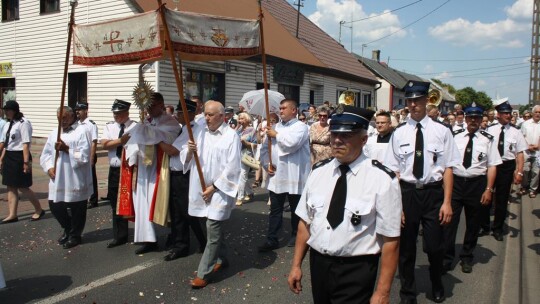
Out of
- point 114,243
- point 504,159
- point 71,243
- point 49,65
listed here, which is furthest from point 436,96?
point 49,65

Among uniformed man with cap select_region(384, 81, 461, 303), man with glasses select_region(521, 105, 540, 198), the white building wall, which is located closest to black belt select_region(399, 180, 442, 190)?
uniformed man with cap select_region(384, 81, 461, 303)

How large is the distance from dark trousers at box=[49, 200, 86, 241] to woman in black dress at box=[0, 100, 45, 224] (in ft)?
5.46

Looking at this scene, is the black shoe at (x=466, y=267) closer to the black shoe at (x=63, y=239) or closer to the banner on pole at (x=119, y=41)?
the banner on pole at (x=119, y=41)

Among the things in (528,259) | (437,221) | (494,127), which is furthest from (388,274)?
(494,127)

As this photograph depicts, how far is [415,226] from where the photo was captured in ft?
14.0

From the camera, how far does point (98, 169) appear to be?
1312 centimetres

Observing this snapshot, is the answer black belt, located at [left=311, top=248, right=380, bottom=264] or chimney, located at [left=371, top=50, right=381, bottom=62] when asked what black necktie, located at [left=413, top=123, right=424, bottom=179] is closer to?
black belt, located at [left=311, top=248, right=380, bottom=264]

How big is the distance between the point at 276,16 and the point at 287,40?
264cm

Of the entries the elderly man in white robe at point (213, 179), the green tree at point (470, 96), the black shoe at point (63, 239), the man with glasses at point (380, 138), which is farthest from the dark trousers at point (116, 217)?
the green tree at point (470, 96)

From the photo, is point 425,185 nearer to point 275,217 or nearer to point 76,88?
point 275,217

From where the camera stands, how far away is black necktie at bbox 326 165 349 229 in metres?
2.55

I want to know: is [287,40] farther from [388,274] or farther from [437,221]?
[388,274]

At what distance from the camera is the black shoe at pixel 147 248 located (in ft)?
19.3

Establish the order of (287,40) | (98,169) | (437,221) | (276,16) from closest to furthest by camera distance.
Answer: (437,221) → (98,169) → (287,40) → (276,16)
